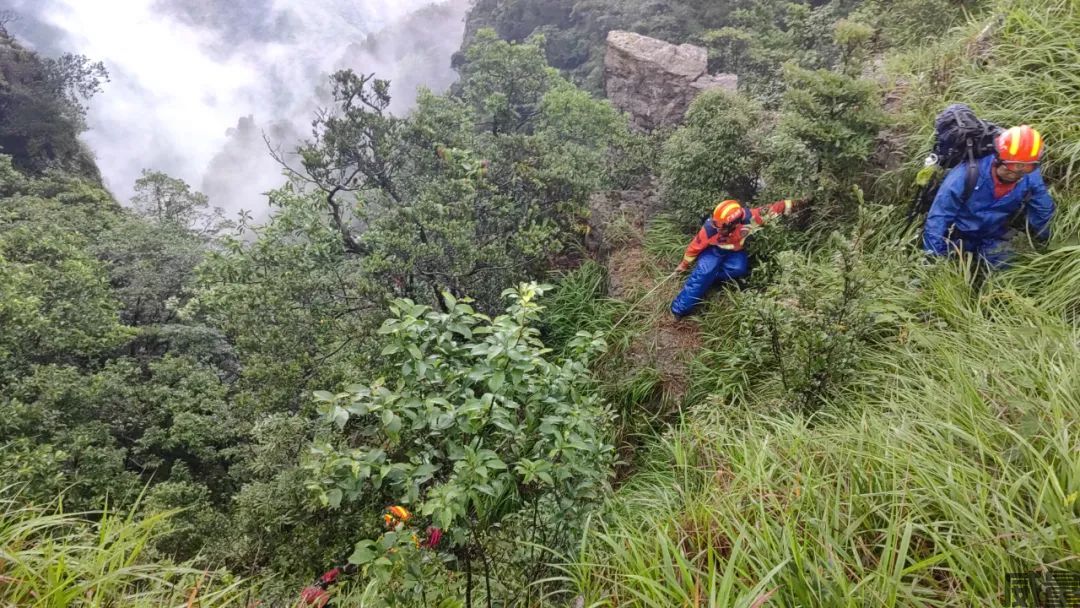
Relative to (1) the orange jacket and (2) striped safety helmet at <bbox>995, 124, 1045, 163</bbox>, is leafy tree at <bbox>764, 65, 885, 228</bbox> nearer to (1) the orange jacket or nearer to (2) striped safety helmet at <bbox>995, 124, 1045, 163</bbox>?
(1) the orange jacket

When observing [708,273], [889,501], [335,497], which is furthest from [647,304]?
[335,497]

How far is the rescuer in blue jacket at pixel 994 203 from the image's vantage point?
361 cm

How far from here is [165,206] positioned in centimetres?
2027

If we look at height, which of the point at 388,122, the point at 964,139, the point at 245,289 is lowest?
the point at 964,139

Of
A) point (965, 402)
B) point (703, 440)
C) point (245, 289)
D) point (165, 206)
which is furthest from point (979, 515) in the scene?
point (165, 206)

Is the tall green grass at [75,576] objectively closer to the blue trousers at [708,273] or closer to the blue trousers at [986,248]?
the blue trousers at [708,273]

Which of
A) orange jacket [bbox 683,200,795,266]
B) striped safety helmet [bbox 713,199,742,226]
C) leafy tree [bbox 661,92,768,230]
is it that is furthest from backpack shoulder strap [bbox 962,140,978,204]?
leafy tree [bbox 661,92,768,230]

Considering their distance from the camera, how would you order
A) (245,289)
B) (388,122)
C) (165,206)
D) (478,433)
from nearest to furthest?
(478,433) → (245,289) → (388,122) → (165,206)

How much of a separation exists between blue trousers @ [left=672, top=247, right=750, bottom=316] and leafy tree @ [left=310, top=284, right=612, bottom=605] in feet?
9.58

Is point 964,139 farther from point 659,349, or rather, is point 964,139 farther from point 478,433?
point 478,433

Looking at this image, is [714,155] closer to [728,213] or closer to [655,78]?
[728,213]

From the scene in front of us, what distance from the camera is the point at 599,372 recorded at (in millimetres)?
5363

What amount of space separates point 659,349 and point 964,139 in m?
2.85

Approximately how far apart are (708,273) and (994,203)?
2148 millimetres
